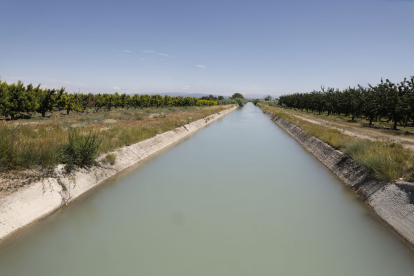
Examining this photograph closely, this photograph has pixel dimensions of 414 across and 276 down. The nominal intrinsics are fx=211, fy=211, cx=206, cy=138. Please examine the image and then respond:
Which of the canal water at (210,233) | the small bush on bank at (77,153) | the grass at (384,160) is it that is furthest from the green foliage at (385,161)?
the small bush on bank at (77,153)

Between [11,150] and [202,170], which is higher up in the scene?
[11,150]

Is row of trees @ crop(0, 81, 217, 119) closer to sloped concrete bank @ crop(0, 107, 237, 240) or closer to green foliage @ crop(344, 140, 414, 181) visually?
sloped concrete bank @ crop(0, 107, 237, 240)

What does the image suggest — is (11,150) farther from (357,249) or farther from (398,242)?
(398,242)

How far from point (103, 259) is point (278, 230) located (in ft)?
15.8

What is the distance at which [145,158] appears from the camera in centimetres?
1455

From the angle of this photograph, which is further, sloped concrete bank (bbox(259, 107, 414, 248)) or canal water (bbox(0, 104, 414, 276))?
sloped concrete bank (bbox(259, 107, 414, 248))

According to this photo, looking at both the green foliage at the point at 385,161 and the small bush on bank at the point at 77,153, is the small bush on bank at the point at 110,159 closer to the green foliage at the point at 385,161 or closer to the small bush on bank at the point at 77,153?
the small bush on bank at the point at 77,153

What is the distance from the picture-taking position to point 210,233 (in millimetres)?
6148

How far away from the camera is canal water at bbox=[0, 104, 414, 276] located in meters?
4.94

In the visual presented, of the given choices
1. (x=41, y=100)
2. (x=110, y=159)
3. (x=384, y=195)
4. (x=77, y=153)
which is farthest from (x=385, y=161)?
(x=41, y=100)

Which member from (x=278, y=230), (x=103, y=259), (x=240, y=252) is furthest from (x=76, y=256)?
(x=278, y=230)

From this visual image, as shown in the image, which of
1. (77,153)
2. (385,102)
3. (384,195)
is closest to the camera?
(384,195)

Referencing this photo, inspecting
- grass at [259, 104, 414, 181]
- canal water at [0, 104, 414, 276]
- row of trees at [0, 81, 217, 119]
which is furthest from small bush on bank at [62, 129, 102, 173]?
row of trees at [0, 81, 217, 119]

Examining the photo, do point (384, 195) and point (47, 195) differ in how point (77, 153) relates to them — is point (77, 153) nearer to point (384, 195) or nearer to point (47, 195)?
point (47, 195)
